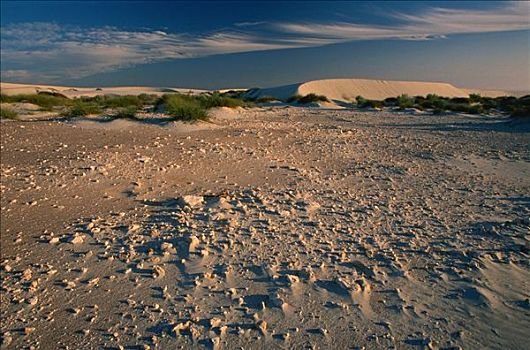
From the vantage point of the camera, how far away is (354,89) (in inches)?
1939

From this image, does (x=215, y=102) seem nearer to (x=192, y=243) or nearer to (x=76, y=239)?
(x=76, y=239)

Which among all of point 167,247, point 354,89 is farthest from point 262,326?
point 354,89

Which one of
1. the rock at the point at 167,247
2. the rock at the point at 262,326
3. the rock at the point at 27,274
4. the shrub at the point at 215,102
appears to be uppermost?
the shrub at the point at 215,102

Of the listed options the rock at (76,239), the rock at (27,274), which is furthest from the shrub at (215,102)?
the rock at (27,274)

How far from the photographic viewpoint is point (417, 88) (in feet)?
186

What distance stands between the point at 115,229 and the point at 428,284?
9.55 ft

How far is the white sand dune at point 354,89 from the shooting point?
44.3m

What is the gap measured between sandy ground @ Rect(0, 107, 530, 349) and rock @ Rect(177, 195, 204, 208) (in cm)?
4

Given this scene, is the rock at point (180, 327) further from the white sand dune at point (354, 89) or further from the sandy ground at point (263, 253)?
the white sand dune at point (354, 89)

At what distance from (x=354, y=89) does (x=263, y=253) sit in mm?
48756

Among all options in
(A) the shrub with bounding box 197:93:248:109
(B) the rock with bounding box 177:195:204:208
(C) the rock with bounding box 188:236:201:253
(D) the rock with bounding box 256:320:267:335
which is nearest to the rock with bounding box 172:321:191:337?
(D) the rock with bounding box 256:320:267:335

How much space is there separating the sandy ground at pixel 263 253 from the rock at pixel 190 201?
0.14ft

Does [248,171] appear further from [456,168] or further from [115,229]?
[456,168]

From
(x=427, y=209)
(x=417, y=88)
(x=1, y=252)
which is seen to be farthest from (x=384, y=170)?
(x=417, y=88)
